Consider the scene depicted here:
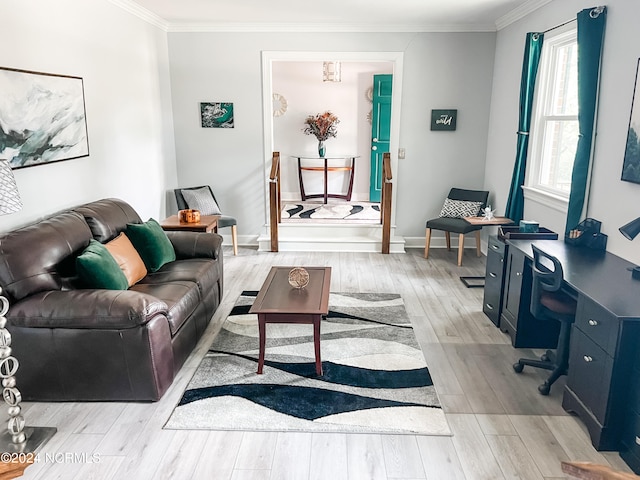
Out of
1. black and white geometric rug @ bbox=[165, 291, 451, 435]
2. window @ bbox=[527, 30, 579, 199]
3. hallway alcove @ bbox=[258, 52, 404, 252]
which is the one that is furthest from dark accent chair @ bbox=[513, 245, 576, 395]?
hallway alcove @ bbox=[258, 52, 404, 252]

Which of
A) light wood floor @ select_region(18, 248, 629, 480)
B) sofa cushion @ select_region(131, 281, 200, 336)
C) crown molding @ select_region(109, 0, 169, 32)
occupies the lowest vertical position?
light wood floor @ select_region(18, 248, 629, 480)

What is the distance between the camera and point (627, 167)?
9.87 ft

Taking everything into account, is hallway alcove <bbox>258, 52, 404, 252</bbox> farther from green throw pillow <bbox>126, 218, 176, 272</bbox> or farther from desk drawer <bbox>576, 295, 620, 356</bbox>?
desk drawer <bbox>576, 295, 620, 356</bbox>

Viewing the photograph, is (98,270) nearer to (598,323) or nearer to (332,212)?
(598,323)

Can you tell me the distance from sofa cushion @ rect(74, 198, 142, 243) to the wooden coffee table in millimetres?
1222

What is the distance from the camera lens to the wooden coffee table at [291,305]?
112 inches

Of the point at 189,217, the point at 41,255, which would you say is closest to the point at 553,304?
the point at 41,255

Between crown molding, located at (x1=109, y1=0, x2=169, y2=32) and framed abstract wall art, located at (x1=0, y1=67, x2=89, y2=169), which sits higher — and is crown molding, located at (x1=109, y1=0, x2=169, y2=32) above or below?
above

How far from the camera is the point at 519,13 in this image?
4781mm

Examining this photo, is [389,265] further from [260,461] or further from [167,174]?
[260,461]

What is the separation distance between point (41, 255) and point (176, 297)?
0.80 m

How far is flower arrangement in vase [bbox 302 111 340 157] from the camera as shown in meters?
8.05

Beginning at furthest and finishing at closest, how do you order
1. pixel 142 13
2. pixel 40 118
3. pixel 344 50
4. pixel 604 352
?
pixel 344 50 → pixel 142 13 → pixel 40 118 → pixel 604 352

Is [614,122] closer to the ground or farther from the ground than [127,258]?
farther from the ground
